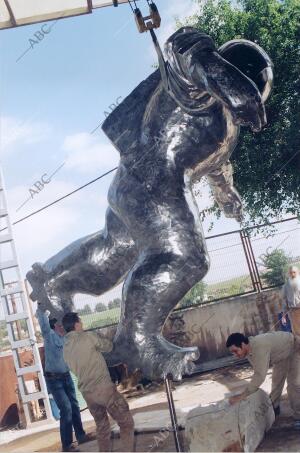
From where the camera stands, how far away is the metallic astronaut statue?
2008 millimetres

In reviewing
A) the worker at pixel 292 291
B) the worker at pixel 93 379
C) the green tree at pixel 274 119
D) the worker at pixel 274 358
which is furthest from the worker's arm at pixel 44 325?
the green tree at pixel 274 119

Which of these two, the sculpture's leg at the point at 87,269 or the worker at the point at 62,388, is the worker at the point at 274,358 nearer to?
the sculpture's leg at the point at 87,269

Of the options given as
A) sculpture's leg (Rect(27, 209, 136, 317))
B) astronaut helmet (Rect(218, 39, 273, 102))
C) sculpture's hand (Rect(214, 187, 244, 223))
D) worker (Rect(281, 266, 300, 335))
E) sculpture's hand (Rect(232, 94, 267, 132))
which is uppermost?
astronaut helmet (Rect(218, 39, 273, 102))

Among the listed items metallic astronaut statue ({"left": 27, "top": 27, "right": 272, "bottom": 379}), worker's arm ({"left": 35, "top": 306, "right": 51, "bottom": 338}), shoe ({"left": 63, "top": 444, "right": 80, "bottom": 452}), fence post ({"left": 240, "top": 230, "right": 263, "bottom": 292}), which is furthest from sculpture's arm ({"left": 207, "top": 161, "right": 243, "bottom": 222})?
fence post ({"left": 240, "top": 230, "right": 263, "bottom": 292})

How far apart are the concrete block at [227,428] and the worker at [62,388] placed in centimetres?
158

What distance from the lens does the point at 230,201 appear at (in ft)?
9.73

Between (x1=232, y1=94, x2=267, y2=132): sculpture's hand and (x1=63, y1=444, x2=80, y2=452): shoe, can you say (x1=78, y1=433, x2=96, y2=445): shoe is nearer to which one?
(x1=63, y1=444, x2=80, y2=452): shoe

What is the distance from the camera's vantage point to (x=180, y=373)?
6.52ft

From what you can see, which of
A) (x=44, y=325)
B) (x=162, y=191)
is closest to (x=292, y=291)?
(x=44, y=325)

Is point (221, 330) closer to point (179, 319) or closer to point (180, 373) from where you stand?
point (179, 319)

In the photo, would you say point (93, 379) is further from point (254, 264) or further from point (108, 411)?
point (254, 264)

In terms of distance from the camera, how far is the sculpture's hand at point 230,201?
2953 mm

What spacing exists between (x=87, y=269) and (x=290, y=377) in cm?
254

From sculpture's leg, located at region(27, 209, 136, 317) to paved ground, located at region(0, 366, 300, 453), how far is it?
1539 millimetres
